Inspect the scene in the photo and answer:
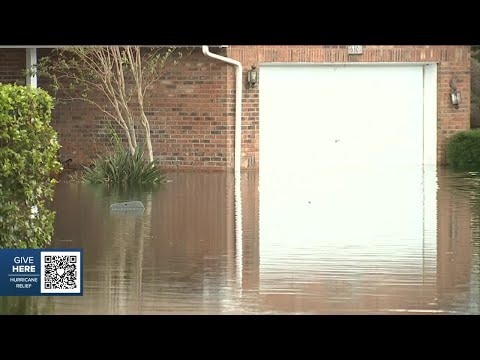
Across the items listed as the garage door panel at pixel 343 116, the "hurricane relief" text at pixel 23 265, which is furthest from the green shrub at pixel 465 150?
the "hurricane relief" text at pixel 23 265

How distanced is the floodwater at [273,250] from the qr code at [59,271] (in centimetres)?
18

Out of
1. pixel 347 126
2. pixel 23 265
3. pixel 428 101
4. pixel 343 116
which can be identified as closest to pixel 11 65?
pixel 343 116

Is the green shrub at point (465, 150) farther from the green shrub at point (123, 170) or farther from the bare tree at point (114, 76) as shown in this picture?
the green shrub at point (123, 170)

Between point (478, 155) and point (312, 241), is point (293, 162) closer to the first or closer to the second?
point (478, 155)

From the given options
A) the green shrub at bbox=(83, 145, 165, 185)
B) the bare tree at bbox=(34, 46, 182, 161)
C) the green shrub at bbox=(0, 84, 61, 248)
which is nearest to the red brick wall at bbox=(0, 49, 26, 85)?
the bare tree at bbox=(34, 46, 182, 161)

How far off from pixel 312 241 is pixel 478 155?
1178cm

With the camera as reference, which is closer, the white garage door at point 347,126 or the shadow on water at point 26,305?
the shadow on water at point 26,305

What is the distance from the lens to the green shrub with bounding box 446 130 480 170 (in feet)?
72.6

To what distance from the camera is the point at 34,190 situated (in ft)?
26.5

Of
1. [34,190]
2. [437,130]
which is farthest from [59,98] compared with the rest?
[34,190]

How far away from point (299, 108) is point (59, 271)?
16.5m

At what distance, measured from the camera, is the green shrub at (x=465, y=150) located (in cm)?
2212
